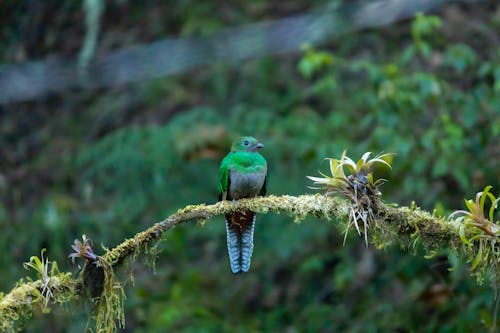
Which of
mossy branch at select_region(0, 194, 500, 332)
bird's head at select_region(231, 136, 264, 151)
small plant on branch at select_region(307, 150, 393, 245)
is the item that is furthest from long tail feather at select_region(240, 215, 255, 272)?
small plant on branch at select_region(307, 150, 393, 245)

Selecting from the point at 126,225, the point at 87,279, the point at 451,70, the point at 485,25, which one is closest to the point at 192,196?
the point at 126,225

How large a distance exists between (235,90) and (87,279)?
15.6 feet

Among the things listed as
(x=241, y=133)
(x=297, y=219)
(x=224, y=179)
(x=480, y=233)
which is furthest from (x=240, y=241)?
(x=241, y=133)

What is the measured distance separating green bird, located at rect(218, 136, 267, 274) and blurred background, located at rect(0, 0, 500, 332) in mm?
1256

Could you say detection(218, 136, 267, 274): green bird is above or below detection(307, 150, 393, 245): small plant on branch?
above

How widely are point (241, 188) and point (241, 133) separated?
86.9 inches

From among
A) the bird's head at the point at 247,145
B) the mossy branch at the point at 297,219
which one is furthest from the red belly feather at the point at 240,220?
the mossy branch at the point at 297,219

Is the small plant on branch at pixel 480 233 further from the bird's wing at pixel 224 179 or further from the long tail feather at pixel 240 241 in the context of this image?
the bird's wing at pixel 224 179

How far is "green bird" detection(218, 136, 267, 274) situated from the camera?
4.25 m

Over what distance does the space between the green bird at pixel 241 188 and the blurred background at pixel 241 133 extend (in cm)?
126

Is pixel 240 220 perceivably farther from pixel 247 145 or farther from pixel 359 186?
pixel 359 186

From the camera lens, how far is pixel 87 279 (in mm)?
3434

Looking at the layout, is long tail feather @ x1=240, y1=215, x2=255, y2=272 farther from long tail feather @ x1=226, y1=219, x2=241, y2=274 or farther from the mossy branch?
the mossy branch

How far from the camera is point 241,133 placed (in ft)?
22.0
